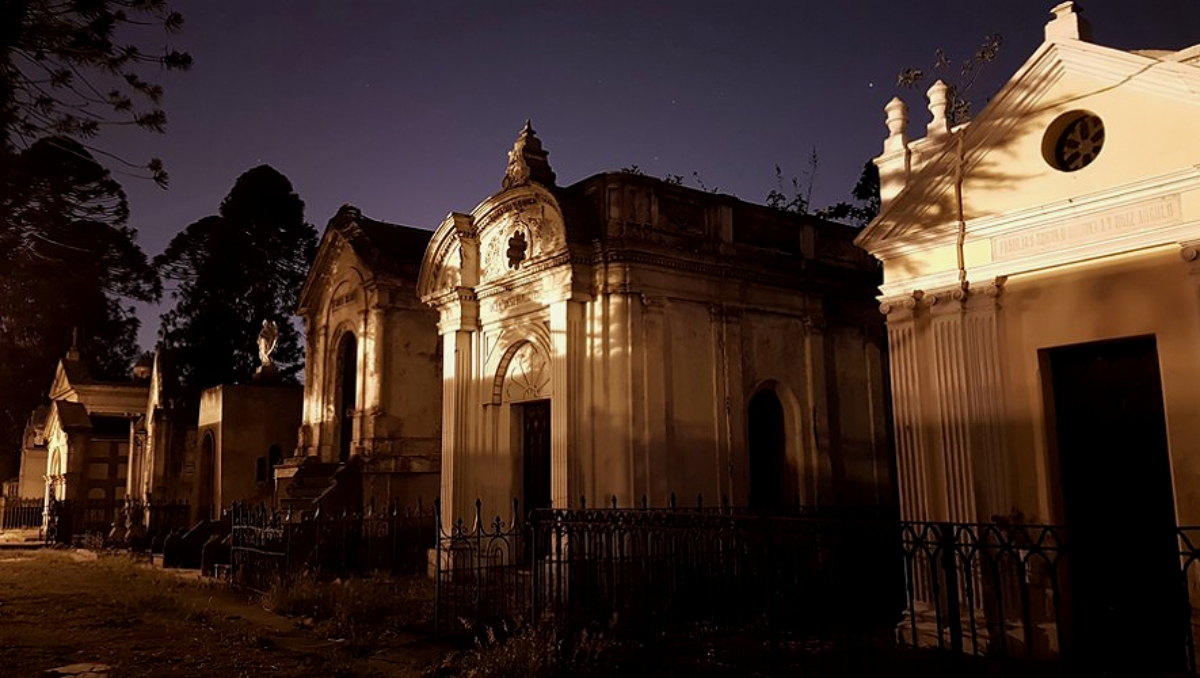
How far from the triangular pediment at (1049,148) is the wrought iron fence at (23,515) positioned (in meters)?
32.5

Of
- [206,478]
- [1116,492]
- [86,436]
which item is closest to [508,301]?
[1116,492]

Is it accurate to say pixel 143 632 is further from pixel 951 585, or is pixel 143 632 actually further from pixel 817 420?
pixel 817 420

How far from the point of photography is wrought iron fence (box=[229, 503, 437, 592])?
14.0 m

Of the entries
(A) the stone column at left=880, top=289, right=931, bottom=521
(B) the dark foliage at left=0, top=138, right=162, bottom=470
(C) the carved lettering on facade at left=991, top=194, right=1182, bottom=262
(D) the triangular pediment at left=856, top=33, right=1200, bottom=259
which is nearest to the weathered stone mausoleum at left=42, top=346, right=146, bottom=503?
(B) the dark foliage at left=0, top=138, right=162, bottom=470

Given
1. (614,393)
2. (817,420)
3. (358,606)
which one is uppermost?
(614,393)

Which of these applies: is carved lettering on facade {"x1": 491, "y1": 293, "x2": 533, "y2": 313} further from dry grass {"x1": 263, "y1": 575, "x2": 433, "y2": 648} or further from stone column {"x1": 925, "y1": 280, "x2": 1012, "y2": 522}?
stone column {"x1": 925, "y1": 280, "x2": 1012, "y2": 522}

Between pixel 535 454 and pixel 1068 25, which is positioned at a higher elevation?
pixel 1068 25

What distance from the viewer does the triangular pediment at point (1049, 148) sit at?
7.95 m

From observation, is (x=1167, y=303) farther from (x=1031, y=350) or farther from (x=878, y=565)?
(x=878, y=565)

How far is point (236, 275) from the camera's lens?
38.1 m

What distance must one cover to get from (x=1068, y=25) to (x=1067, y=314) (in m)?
2.78

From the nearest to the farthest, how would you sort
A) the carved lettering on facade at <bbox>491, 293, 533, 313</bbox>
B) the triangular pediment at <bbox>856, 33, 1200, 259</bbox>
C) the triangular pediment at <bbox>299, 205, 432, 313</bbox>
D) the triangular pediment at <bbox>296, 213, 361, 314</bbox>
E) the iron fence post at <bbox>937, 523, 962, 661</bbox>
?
the iron fence post at <bbox>937, 523, 962, 661</bbox> → the triangular pediment at <bbox>856, 33, 1200, 259</bbox> → the carved lettering on facade at <bbox>491, 293, 533, 313</bbox> → the triangular pediment at <bbox>299, 205, 432, 313</bbox> → the triangular pediment at <bbox>296, 213, 361, 314</bbox>

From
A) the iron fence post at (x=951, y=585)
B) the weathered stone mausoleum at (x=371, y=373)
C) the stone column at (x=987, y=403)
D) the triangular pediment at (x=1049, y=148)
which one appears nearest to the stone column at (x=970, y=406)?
the stone column at (x=987, y=403)

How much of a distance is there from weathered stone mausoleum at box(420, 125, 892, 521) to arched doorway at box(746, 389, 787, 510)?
29mm
